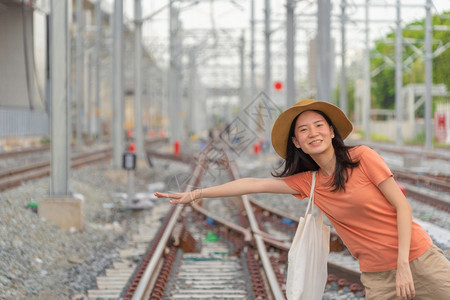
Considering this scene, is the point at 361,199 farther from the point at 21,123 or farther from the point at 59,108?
the point at 21,123

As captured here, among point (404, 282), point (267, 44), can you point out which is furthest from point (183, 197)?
point (267, 44)

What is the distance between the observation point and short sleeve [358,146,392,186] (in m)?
2.84

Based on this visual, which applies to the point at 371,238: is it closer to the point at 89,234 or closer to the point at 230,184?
the point at 230,184

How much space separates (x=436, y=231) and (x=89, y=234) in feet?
16.5

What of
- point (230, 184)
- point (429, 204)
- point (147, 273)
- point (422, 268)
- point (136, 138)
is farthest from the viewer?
point (136, 138)

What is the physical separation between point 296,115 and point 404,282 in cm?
96

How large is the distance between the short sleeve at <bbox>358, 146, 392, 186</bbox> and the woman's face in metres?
0.18

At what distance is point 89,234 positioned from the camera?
9.50 meters

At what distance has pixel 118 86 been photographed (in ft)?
59.5

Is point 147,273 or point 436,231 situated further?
point 436,231

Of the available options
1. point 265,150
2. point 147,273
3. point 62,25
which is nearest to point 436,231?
point 147,273

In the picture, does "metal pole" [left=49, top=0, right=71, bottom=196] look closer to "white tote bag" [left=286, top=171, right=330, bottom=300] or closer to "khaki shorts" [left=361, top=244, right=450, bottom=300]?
Result: "white tote bag" [left=286, top=171, right=330, bottom=300]

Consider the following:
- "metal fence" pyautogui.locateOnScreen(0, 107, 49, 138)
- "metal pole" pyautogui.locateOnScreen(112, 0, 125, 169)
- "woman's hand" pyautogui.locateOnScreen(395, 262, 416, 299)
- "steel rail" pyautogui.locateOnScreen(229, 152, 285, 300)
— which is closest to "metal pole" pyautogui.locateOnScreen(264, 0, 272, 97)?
"metal pole" pyautogui.locateOnScreen(112, 0, 125, 169)

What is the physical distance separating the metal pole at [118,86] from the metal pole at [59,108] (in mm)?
7638
